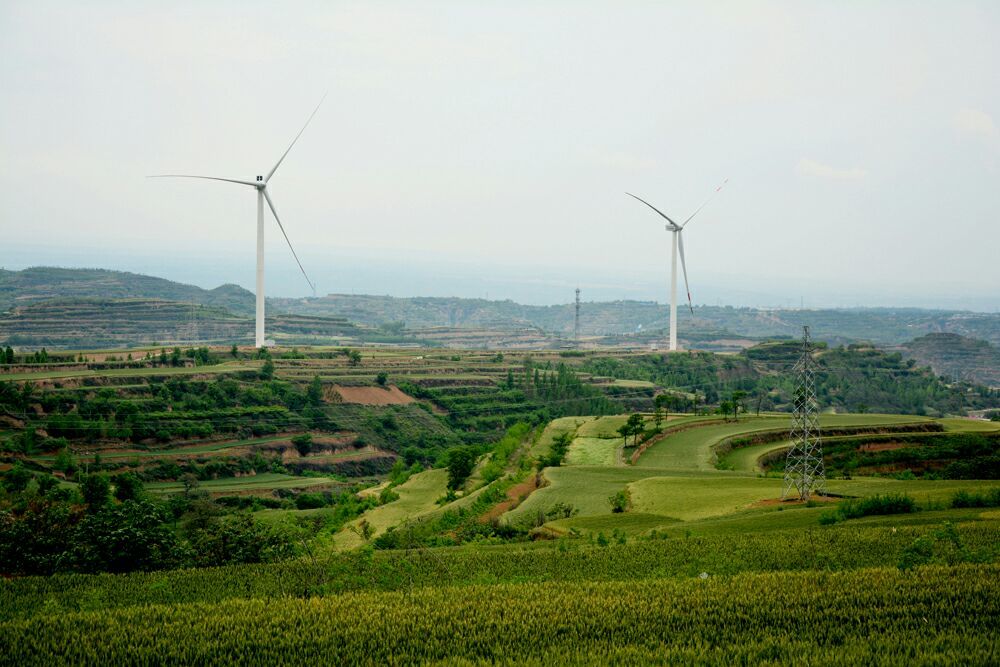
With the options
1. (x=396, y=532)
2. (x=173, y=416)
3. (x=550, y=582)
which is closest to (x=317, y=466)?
(x=173, y=416)

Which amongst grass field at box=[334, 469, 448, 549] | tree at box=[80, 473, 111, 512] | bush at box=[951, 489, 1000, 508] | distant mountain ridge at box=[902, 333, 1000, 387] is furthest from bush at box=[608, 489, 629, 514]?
distant mountain ridge at box=[902, 333, 1000, 387]

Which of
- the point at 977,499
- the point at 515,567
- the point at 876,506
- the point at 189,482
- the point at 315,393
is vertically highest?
the point at 977,499

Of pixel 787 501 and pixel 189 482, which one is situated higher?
pixel 787 501

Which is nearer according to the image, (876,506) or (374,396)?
(876,506)

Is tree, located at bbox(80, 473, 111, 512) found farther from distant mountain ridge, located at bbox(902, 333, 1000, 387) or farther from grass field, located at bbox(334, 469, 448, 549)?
distant mountain ridge, located at bbox(902, 333, 1000, 387)

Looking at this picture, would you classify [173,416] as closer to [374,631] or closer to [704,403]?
[704,403]

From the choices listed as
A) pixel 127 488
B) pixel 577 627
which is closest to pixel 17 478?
pixel 127 488

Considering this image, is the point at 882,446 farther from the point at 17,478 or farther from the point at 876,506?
the point at 17,478
